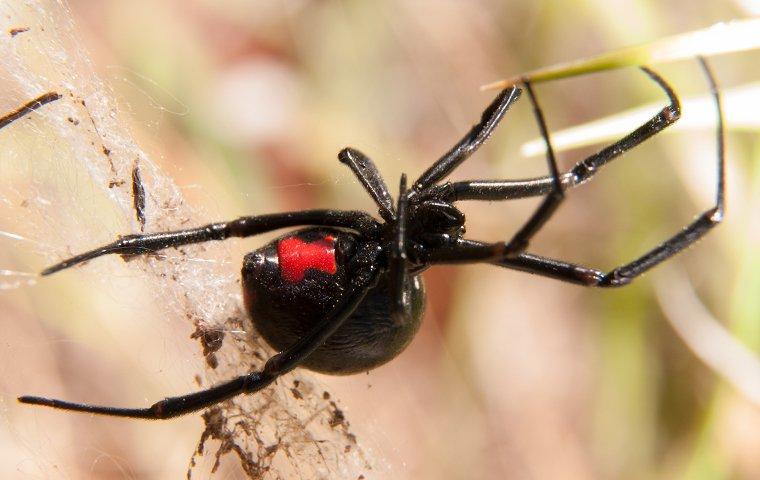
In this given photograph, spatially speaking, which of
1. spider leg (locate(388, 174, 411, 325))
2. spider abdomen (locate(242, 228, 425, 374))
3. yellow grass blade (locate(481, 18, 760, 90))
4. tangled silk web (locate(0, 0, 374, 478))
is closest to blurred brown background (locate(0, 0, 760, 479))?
tangled silk web (locate(0, 0, 374, 478))

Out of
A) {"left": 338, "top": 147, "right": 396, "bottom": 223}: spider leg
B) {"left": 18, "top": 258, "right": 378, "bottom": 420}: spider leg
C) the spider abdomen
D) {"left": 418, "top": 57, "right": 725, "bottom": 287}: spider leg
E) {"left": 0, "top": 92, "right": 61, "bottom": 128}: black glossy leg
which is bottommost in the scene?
{"left": 18, "top": 258, "right": 378, "bottom": 420}: spider leg

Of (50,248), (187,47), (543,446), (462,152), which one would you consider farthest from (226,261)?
(543,446)

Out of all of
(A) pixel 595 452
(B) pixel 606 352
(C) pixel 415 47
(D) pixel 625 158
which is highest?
(C) pixel 415 47

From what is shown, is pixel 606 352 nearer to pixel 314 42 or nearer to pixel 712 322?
pixel 712 322

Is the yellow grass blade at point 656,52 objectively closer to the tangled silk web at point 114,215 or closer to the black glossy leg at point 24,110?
the tangled silk web at point 114,215

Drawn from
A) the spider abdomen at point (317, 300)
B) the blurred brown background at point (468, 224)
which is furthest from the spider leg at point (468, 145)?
the blurred brown background at point (468, 224)

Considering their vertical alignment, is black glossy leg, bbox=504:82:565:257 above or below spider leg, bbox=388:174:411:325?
above

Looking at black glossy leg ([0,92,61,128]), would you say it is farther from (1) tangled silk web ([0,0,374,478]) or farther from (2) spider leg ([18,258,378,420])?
(2) spider leg ([18,258,378,420])
